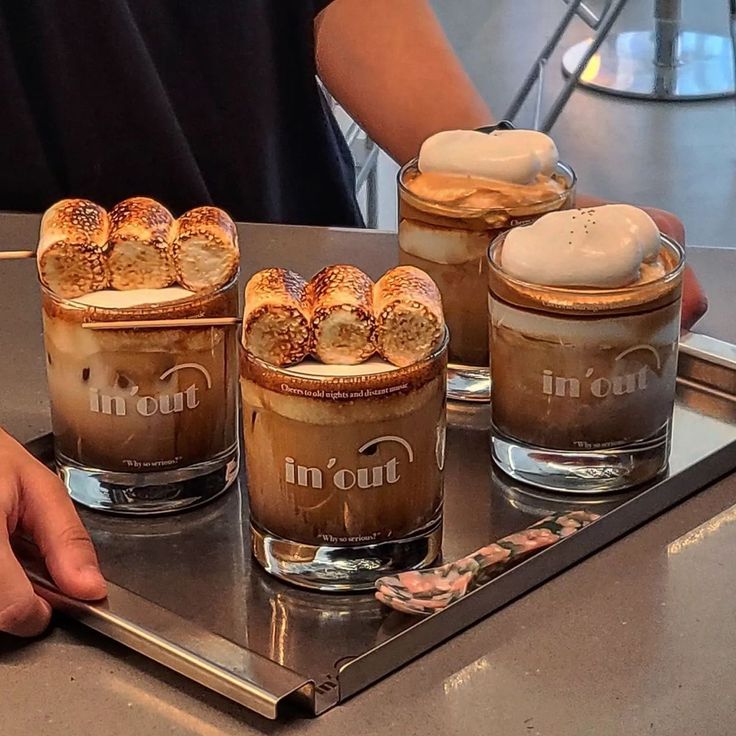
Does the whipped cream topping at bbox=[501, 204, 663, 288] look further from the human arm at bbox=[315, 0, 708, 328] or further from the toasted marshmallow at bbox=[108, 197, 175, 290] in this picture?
the human arm at bbox=[315, 0, 708, 328]

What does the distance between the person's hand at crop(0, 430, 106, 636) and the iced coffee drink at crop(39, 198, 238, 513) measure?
0.11 ft

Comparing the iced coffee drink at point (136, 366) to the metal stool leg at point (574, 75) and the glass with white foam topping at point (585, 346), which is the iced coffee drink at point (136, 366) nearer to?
the glass with white foam topping at point (585, 346)

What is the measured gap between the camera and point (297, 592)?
67cm

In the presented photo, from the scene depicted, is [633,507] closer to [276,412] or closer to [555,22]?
[276,412]

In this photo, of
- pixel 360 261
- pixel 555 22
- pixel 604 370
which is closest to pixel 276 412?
pixel 604 370

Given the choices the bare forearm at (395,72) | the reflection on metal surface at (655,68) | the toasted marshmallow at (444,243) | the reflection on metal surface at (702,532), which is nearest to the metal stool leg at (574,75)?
the reflection on metal surface at (655,68)

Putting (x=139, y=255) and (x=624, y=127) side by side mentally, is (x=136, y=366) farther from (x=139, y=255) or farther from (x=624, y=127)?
(x=624, y=127)

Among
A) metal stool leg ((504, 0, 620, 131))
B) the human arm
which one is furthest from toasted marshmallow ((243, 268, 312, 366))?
metal stool leg ((504, 0, 620, 131))

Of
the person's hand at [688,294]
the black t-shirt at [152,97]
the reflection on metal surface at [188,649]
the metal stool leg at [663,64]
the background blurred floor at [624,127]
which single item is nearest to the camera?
the reflection on metal surface at [188,649]

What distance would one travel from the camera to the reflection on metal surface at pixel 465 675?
617 mm

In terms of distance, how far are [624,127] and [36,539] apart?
277cm

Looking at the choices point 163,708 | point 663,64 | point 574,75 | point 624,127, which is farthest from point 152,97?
point 663,64

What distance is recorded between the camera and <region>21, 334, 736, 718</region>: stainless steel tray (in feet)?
1.99

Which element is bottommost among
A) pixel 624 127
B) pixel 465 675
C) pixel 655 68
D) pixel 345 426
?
pixel 624 127
